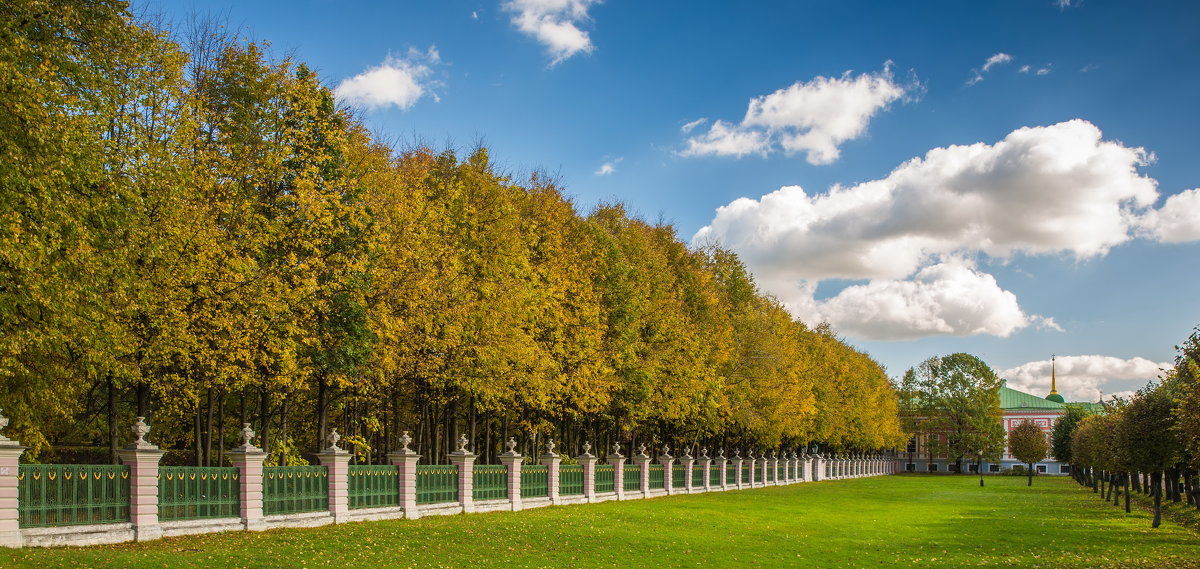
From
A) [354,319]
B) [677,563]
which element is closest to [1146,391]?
[677,563]

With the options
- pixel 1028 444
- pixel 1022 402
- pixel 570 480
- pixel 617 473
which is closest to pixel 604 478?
pixel 617 473

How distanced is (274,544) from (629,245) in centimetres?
3187

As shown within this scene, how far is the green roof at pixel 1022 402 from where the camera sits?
185 meters

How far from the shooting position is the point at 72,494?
2095cm

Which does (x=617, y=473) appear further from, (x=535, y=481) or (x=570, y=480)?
(x=535, y=481)

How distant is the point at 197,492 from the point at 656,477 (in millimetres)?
31862

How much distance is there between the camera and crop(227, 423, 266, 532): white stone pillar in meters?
25.6

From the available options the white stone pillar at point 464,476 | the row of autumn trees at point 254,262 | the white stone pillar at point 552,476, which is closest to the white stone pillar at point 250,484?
the row of autumn trees at point 254,262

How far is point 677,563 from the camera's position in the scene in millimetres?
22656

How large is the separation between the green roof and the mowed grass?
15363cm

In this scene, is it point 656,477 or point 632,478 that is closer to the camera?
point 632,478

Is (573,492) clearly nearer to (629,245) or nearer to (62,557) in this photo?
(629,245)

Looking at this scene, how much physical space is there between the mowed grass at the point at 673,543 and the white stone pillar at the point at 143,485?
24.7 inches

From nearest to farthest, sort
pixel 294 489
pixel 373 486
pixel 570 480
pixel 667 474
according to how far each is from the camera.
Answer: pixel 294 489 < pixel 373 486 < pixel 570 480 < pixel 667 474
